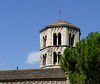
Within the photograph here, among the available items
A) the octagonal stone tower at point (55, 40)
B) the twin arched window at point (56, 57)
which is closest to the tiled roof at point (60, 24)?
the octagonal stone tower at point (55, 40)

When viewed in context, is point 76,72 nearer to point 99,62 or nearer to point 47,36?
point 99,62

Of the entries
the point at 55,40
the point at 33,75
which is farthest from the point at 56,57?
the point at 33,75

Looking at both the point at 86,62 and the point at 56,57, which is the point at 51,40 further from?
the point at 86,62

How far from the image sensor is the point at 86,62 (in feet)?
71.5

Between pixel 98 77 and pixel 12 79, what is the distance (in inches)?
394

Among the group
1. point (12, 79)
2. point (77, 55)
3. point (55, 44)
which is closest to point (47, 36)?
point (55, 44)

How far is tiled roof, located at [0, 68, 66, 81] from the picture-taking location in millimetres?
26966

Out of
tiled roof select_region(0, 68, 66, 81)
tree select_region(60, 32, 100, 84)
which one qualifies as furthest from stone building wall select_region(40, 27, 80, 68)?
tree select_region(60, 32, 100, 84)

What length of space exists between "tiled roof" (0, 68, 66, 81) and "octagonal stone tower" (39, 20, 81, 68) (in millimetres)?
13158

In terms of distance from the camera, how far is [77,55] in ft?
76.5

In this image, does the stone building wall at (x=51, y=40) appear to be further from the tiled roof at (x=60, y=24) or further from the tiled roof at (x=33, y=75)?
the tiled roof at (x=33, y=75)

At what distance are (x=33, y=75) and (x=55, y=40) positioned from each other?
16544 millimetres

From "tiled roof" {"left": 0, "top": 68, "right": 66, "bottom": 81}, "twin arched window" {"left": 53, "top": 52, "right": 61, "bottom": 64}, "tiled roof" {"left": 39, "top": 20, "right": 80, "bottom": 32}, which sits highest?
"tiled roof" {"left": 39, "top": 20, "right": 80, "bottom": 32}

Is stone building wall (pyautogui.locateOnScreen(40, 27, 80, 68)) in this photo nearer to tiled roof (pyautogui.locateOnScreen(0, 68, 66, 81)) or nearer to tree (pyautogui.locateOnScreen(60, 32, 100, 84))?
tiled roof (pyautogui.locateOnScreen(0, 68, 66, 81))
